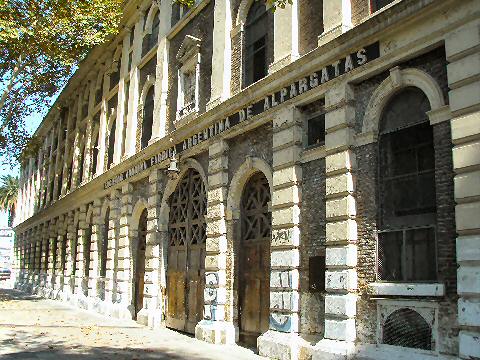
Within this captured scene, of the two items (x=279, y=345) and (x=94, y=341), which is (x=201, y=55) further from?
(x=279, y=345)

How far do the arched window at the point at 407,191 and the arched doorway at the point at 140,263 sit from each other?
37.5 ft

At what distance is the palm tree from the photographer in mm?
70681

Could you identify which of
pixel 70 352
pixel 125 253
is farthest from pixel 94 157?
pixel 70 352

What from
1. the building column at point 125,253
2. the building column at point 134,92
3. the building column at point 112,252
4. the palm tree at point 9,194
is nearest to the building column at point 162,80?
the building column at point 134,92

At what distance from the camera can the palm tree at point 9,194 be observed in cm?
7068

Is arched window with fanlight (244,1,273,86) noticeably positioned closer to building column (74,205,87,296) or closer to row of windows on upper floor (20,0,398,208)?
row of windows on upper floor (20,0,398,208)

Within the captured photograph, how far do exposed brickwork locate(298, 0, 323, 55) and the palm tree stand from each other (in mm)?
67453

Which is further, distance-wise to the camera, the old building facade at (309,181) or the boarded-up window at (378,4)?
the boarded-up window at (378,4)

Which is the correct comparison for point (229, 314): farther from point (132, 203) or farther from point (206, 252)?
point (132, 203)

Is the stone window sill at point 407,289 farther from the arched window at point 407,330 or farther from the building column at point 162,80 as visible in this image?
the building column at point 162,80

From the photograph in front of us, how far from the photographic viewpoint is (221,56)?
14.2 meters

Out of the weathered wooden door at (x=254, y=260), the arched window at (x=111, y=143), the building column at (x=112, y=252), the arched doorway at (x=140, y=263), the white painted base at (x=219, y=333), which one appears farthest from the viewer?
the arched window at (x=111, y=143)

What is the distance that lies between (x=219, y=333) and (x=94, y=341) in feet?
10.7

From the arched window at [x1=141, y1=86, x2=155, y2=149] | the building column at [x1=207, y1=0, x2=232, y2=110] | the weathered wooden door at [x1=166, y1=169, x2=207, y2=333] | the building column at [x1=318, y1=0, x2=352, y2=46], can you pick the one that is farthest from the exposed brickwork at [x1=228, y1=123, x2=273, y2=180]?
the arched window at [x1=141, y1=86, x2=155, y2=149]
